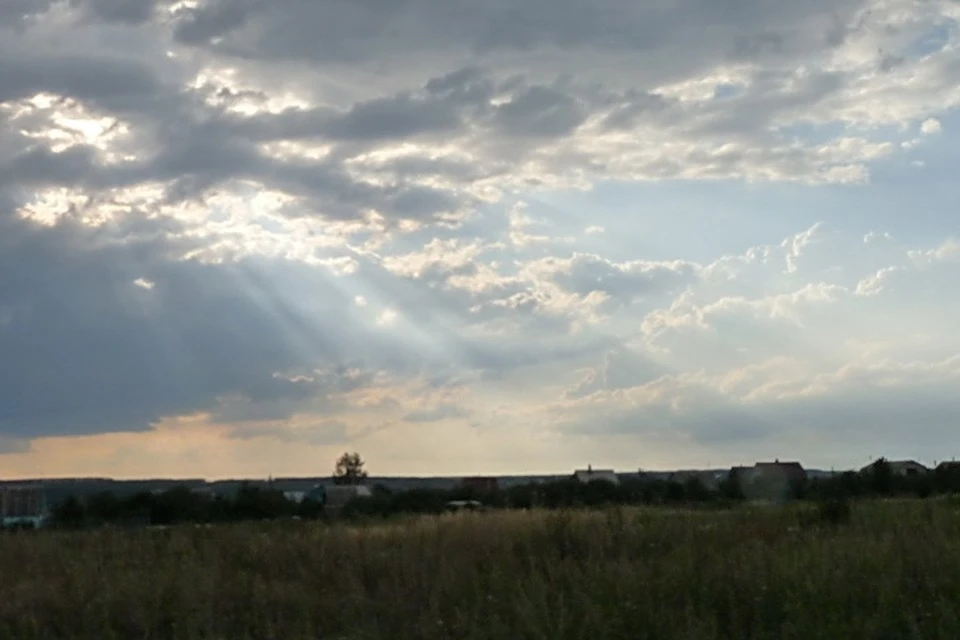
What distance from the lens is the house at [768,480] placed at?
172 feet

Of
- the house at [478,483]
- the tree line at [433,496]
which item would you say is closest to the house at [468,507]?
the tree line at [433,496]

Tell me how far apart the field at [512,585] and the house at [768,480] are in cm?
3367

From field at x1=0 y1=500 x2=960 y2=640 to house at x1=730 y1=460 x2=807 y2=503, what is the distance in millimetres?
33667

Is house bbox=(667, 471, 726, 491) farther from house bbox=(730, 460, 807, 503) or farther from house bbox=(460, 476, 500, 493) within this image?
house bbox=(460, 476, 500, 493)

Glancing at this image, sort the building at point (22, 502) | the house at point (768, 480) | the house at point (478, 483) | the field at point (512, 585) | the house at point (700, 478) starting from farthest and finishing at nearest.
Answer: the house at point (478, 483)
the house at point (700, 478)
the house at point (768, 480)
the building at point (22, 502)
the field at point (512, 585)

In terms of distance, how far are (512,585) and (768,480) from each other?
52.3 m

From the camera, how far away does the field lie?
1015 cm

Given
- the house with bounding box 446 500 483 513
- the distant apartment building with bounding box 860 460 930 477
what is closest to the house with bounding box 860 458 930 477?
the distant apartment building with bounding box 860 460 930 477

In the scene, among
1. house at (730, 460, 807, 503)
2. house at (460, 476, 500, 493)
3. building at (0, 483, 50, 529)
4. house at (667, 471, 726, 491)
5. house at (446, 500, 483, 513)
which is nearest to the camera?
house at (446, 500, 483, 513)

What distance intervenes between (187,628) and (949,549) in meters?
8.01

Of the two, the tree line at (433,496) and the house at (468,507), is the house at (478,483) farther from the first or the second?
the house at (468,507)

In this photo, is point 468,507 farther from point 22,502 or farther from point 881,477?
point 881,477

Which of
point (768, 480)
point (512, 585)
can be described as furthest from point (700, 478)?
point (512, 585)

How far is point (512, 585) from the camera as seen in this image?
38.6 feet
